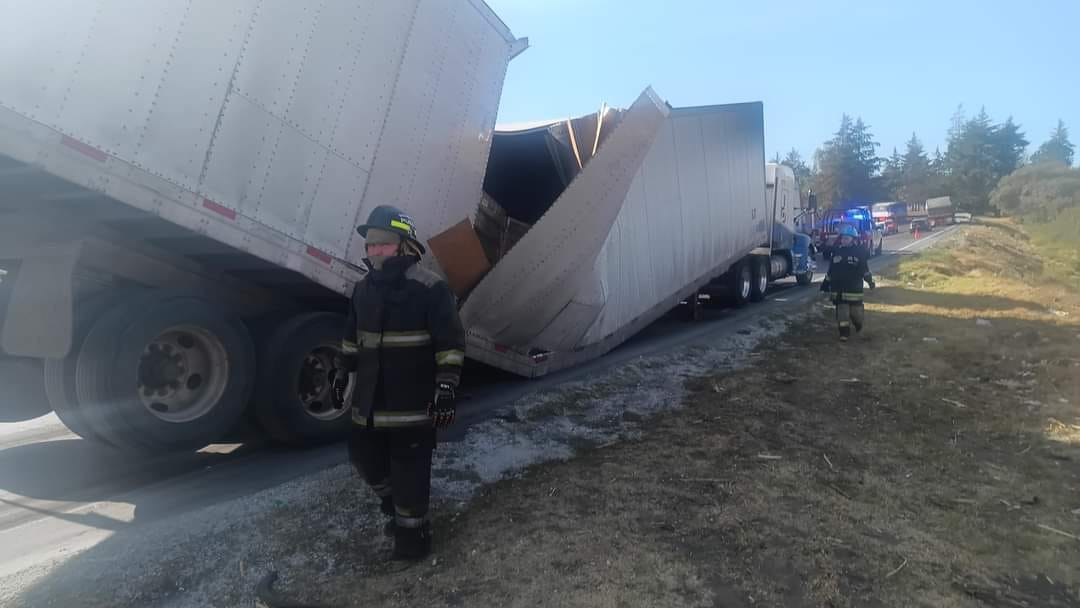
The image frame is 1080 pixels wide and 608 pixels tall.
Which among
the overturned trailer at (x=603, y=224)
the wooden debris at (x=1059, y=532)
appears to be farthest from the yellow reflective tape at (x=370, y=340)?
the wooden debris at (x=1059, y=532)

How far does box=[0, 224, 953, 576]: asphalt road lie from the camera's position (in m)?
3.61

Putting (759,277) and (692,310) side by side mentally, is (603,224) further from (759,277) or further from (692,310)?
(759,277)

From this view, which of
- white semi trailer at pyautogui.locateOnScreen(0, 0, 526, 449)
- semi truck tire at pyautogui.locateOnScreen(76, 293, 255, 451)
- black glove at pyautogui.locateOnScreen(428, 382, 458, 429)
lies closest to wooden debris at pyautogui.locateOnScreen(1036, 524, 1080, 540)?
black glove at pyautogui.locateOnScreen(428, 382, 458, 429)

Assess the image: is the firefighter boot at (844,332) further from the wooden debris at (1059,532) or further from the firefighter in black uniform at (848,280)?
the wooden debris at (1059,532)

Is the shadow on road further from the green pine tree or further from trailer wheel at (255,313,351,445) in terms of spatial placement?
the green pine tree

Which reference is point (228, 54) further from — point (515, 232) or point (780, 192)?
point (780, 192)

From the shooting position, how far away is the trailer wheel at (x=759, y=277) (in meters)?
14.4

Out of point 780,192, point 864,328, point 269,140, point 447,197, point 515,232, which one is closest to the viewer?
point 269,140

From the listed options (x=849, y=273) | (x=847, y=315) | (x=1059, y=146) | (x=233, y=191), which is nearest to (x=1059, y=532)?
(x=233, y=191)

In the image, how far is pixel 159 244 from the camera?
13.9 ft

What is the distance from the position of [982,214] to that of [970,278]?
59618 mm

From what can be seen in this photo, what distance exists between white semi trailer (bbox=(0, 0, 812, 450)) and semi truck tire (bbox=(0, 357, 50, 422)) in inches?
1.8

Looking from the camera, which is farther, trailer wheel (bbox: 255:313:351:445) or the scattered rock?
the scattered rock

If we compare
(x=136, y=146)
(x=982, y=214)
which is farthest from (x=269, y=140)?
(x=982, y=214)
